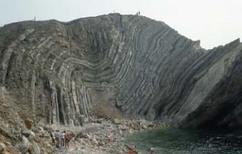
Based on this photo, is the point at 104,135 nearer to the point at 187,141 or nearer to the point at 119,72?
the point at 187,141

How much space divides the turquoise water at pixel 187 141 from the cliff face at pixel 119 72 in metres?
6.70

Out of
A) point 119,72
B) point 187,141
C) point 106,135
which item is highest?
point 119,72

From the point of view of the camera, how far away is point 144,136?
191 ft

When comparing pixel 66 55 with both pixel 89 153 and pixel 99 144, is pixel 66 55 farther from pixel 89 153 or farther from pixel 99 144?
pixel 89 153

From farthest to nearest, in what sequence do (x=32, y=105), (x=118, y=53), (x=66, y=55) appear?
(x=118, y=53)
(x=66, y=55)
(x=32, y=105)

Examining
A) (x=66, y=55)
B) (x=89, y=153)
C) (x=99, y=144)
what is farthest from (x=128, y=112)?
(x=89, y=153)

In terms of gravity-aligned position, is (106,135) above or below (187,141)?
above

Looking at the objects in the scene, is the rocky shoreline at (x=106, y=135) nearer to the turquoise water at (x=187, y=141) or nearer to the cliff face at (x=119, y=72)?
the turquoise water at (x=187, y=141)

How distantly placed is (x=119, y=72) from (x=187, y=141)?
36582 mm

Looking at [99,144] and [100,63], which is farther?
[100,63]

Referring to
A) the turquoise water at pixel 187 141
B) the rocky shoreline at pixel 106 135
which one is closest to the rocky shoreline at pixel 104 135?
the rocky shoreline at pixel 106 135

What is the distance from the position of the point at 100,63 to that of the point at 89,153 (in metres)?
50.1

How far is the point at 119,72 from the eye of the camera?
8781 cm

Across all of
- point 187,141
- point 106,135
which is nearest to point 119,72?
point 106,135
